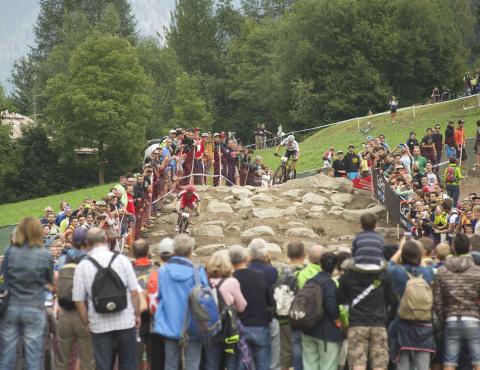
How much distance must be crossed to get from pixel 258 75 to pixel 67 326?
232ft

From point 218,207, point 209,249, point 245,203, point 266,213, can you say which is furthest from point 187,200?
point 245,203

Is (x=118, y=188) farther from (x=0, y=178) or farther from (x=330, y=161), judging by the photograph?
(x=0, y=178)

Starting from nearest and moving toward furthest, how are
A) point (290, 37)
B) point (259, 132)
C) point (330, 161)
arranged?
point (330, 161)
point (259, 132)
point (290, 37)

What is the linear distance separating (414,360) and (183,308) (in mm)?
2694

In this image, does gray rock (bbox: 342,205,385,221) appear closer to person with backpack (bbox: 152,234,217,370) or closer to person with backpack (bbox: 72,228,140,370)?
person with backpack (bbox: 152,234,217,370)

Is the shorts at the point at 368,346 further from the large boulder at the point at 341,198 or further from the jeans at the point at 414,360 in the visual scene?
the large boulder at the point at 341,198

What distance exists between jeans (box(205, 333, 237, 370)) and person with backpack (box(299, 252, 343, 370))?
847 millimetres

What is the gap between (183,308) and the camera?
10.5 metres

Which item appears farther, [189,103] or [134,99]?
[189,103]

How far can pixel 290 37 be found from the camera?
7256 centimetres

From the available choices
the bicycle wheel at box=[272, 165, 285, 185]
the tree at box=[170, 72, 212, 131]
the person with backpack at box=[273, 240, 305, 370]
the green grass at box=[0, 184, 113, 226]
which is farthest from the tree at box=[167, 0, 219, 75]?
the person with backpack at box=[273, 240, 305, 370]

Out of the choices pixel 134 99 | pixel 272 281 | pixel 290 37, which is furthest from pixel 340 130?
pixel 272 281

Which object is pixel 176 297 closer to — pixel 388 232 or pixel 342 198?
pixel 388 232

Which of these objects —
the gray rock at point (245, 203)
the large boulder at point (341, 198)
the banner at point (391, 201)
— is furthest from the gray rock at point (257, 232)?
the large boulder at point (341, 198)
